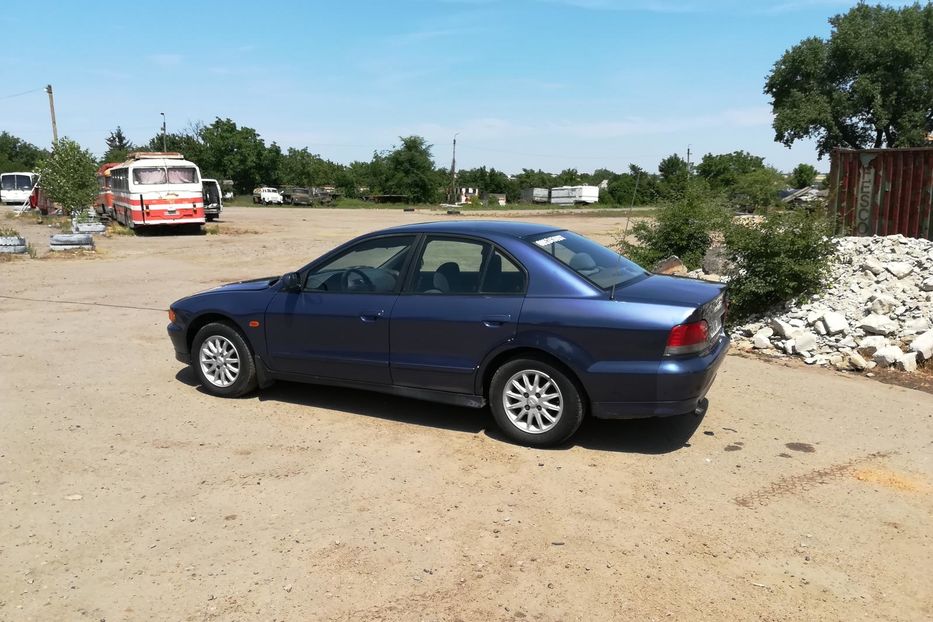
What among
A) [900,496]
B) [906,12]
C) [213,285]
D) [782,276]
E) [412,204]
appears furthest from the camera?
[412,204]

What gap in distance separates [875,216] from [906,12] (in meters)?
40.1

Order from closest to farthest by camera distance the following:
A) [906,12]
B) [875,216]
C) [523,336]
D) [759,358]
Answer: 1. [523,336]
2. [759,358]
3. [875,216]
4. [906,12]

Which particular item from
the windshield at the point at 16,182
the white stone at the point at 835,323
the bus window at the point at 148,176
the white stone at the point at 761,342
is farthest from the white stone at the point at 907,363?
the windshield at the point at 16,182

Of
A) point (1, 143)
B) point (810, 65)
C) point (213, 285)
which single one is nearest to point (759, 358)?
point (213, 285)

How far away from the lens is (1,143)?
310ft

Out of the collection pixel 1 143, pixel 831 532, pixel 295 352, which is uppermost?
pixel 1 143

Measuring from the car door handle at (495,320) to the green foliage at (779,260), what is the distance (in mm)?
5039

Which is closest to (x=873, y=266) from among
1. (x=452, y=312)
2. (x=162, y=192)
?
(x=452, y=312)

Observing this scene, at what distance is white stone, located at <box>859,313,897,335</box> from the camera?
7984mm

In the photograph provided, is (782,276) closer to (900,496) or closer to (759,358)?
(759,358)

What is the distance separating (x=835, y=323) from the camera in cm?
809

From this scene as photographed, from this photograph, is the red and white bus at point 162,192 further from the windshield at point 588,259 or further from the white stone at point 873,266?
the windshield at point 588,259

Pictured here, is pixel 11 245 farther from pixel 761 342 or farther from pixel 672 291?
pixel 672 291

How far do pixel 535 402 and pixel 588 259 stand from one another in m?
1.19
